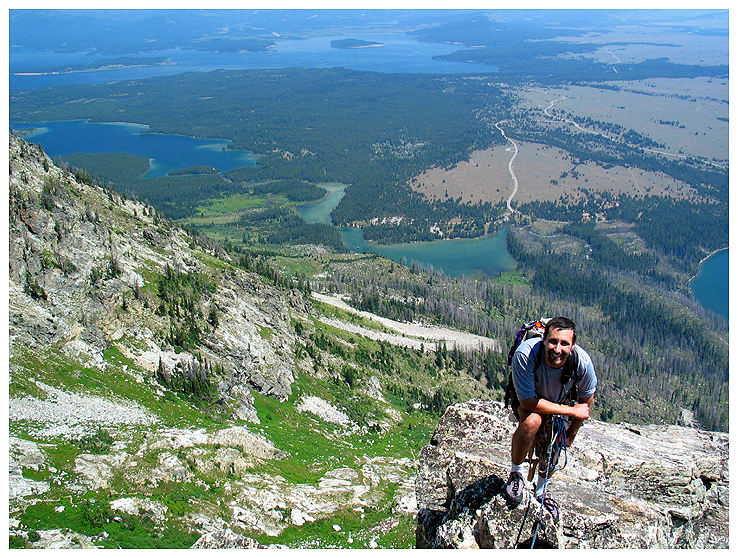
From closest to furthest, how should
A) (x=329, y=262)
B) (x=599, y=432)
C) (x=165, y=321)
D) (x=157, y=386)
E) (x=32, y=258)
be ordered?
(x=599, y=432) < (x=157, y=386) < (x=32, y=258) < (x=165, y=321) < (x=329, y=262)

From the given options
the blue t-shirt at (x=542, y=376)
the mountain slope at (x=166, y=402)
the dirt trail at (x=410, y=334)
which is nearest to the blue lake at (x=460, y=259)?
the dirt trail at (x=410, y=334)

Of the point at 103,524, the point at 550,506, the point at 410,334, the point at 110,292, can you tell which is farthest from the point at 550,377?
the point at 410,334

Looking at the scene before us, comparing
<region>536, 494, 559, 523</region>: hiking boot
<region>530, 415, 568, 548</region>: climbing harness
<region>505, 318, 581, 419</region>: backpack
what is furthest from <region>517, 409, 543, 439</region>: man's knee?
<region>536, 494, 559, 523</region>: hiking boot

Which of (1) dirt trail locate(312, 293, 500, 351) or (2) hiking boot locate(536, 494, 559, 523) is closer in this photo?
(2) hiking boot locate(536, 494, 559, 523)

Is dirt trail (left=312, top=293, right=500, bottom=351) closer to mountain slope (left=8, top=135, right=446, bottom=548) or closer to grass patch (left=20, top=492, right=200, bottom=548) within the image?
mountain slope (left=8, top=135, right=446, bottom=548)

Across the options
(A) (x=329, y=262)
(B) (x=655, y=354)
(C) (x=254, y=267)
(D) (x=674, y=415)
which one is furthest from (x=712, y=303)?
(C) (x=254, y=267)

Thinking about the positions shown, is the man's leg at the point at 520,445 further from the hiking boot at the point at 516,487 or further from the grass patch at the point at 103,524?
the grass patch at the point at 103,524

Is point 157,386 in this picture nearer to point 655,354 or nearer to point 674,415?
point 674,415
